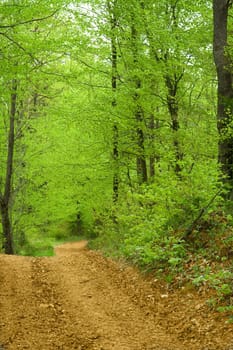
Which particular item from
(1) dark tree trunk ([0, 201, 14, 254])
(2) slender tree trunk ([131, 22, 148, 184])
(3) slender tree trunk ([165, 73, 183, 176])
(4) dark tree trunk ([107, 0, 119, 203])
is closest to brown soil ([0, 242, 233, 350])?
(4) dark tree trunk ([107, 0, 119, 203])

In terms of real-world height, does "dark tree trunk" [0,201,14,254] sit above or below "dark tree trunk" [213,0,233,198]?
below

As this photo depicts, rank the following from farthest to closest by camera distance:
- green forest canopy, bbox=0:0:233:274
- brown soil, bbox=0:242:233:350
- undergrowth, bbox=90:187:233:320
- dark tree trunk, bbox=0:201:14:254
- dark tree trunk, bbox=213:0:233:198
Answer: dark tree trunk, bbox=0:201:14:254, dark tree trunk, bbox=213:0:233:198, green forest canopy, bbox=0:0:233:274, undergrowth, bbox=90:187:233:320, brown soil, bbox=0:242:233:350

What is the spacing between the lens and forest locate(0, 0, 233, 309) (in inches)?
314

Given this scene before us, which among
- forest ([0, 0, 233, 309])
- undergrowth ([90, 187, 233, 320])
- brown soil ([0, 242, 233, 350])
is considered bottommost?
brown soil ([0, 242, 233, 350])

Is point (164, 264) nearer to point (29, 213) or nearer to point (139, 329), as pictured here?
point (139, 329)

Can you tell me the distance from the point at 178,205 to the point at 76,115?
5.54 m

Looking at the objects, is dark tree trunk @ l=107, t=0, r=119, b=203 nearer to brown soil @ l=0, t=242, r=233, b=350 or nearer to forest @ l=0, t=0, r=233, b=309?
forest @ l=0, t=0, r=233, b=309

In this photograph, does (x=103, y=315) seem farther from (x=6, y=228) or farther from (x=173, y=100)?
(x=6, y=228)

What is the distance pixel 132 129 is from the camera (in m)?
13.2

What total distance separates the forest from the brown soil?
1.83 ft

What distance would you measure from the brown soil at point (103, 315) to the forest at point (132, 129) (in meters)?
0.56

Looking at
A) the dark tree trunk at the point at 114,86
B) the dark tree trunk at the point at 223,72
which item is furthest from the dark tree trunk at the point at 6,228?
the dark tree trunk at the point at 223,72

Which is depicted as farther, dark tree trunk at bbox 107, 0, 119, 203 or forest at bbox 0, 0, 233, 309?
dark tree trunk at bbox 107, 0, 119, 203

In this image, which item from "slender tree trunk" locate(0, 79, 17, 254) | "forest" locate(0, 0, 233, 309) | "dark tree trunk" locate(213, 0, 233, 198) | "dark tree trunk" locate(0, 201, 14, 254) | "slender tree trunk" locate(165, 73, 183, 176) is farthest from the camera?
"dark tree trunk" locate(0, 201, 14, 254)
